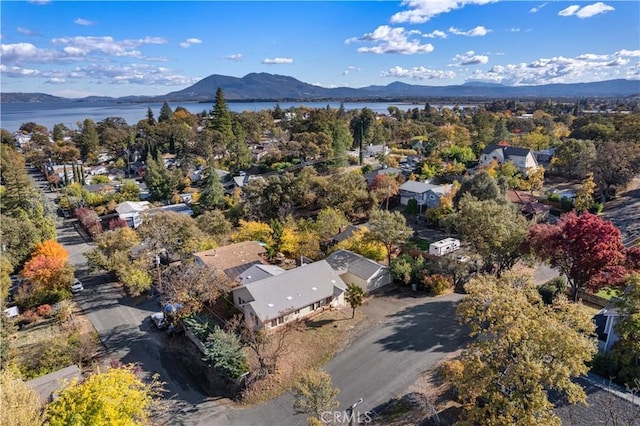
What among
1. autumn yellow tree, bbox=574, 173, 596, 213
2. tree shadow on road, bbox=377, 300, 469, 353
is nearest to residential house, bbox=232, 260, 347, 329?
tree shadow on road, bbox=377, 300, 469, 353

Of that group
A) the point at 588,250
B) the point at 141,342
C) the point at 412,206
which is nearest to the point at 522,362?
the point at 588,250

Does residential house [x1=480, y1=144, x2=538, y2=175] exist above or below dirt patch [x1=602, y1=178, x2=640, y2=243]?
above

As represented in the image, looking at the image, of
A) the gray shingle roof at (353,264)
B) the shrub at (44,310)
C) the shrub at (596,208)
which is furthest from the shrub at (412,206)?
the shrub at (44,310)

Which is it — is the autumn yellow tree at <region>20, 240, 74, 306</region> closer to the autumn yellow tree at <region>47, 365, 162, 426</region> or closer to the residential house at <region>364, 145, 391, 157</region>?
the autumn yellow tree at <region>47, 365, 162, 426</region>

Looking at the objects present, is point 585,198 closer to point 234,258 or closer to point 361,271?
point 361,271

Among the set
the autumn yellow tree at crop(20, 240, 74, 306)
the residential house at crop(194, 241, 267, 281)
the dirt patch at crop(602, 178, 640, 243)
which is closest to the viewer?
the autumn yellow tree at crop(20, 240, 74, 306)
